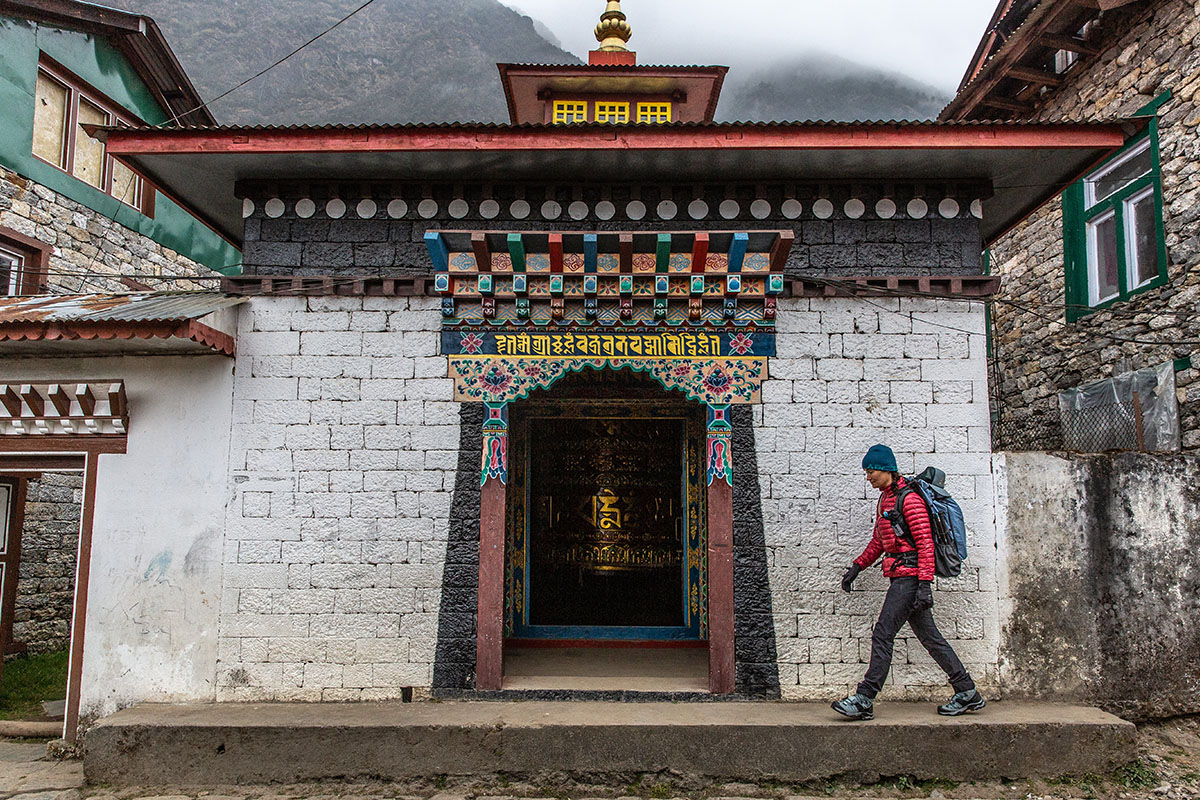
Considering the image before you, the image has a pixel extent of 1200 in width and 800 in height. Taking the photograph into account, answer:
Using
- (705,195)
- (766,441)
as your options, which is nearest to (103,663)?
(766,441)

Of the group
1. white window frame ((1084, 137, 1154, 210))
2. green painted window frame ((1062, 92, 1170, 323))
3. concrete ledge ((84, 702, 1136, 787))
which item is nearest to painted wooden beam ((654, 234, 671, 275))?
concrete ledge ((84, 702, 1136, 787))

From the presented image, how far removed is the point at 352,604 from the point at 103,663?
205 cm

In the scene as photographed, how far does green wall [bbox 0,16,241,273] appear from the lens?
1007cm

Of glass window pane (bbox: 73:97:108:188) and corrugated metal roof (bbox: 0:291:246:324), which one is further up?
glass window pane (bbox: 73:97:108:188)

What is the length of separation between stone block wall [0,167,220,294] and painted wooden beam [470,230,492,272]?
454 centimetres

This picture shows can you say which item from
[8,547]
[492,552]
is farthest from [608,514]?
[8,547]

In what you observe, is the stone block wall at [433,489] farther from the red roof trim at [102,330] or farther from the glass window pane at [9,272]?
the glass window pane at [9,272]

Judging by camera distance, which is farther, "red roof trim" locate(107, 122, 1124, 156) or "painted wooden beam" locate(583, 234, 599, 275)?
"red roof trim" locate(107, 122, 1124, 156)

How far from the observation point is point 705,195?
293 inches

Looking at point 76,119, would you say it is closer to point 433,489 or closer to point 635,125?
point 433,489

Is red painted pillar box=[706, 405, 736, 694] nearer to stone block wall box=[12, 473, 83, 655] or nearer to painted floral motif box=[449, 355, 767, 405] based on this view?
painted floral motif box=[449, 355, 767, 405]

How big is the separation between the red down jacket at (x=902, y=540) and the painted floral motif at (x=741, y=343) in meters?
1.56

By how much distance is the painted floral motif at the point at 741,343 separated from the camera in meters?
6.82

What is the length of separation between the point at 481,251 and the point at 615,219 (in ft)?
4.88
